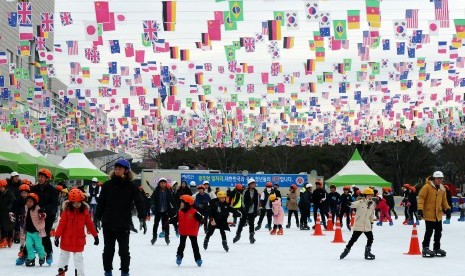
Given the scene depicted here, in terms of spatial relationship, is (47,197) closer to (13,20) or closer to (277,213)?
(13,20)

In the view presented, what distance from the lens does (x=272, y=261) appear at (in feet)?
48.2

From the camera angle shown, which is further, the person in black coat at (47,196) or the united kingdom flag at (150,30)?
the united kingdom flag at (150,30)

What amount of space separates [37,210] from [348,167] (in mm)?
32000

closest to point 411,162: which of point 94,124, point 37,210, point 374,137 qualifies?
point 374,137

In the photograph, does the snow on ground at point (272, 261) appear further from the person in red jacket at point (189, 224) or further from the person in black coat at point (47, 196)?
the person in black coat at point (47, 196)

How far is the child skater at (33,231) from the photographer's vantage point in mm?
12742

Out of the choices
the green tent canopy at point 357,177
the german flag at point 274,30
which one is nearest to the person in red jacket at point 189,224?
the german flag at point 274,30

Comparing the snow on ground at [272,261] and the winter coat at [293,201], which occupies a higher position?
the winter coat at [293,201]

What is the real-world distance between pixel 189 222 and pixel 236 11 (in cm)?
811

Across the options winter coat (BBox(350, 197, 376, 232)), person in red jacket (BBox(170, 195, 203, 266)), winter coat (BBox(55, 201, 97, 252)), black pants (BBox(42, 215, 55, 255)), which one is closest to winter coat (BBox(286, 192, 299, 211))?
winter coat (BBox(350, 197, 376, 232))

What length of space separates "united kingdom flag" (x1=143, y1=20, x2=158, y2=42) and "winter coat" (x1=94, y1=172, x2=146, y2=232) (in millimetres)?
13859

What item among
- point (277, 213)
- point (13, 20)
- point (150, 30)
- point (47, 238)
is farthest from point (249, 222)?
point (13, 20)

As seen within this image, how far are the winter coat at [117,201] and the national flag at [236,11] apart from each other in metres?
10.6

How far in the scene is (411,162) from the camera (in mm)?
80062
